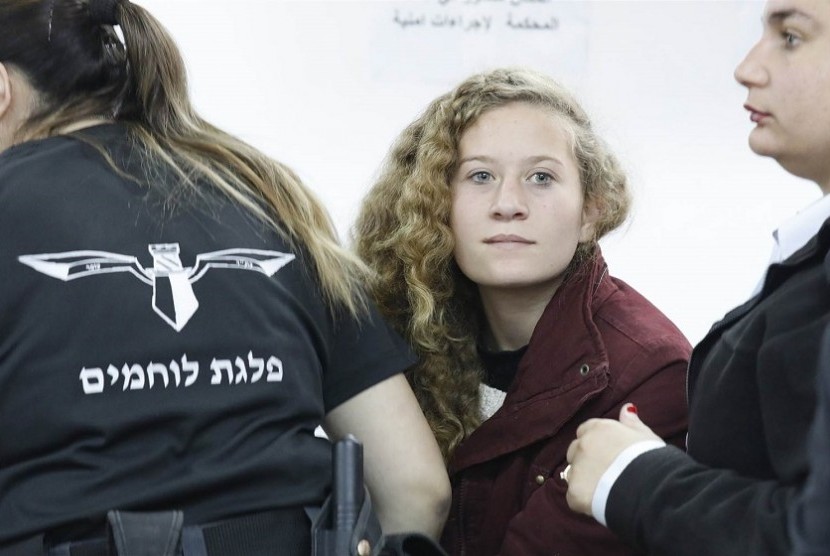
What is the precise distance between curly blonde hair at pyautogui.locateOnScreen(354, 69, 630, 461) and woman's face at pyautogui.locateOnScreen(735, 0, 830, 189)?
724 millimetres

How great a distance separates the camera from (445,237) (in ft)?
6.32

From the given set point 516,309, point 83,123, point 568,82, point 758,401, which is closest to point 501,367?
point 516,309

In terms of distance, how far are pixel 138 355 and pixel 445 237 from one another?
717mm

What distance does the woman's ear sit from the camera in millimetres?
1943

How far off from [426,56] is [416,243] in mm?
1135

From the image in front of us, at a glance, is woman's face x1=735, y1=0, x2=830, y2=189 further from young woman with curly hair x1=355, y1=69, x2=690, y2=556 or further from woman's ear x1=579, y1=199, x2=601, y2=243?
woman's ear x1=579, y1=199, x2=601, y2=243

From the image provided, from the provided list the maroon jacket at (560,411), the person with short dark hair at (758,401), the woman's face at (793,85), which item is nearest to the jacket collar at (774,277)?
the person with short dark hair at (758,401)

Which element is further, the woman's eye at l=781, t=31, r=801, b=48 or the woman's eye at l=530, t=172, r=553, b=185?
the woman's eye at l=530, t=172, r=553, b=185

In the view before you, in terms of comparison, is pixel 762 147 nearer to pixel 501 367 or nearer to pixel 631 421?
pixel 631 421

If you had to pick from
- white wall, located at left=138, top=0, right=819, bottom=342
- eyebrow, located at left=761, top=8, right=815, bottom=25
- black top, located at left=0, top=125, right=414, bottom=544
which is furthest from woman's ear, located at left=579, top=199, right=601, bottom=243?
white wall, located at left=138, top=0, right=819, bottom=342

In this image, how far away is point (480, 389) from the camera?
6.40 feet

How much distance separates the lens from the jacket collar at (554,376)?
173cm

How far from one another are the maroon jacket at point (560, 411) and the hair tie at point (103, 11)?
Answer: 2.51 feet

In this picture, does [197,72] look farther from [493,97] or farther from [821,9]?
[821,9]
